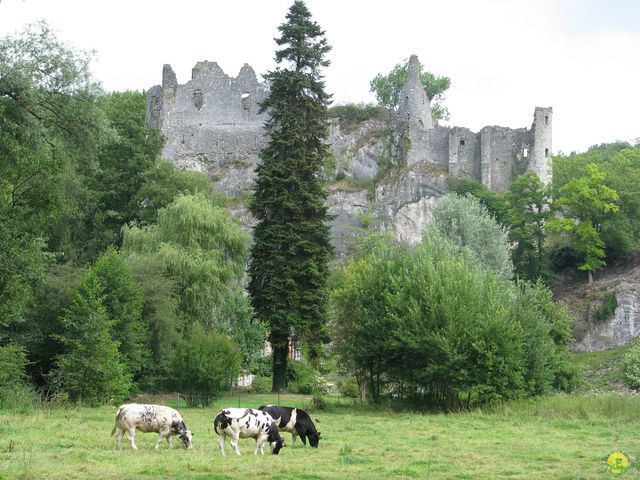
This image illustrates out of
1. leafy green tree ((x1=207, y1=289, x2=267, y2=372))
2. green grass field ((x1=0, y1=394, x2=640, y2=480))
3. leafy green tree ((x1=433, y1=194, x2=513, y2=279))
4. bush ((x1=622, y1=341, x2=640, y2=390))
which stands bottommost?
green grass field ((x1=0, y1=394, x2=640, y2=480))

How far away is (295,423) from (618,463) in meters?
6.72

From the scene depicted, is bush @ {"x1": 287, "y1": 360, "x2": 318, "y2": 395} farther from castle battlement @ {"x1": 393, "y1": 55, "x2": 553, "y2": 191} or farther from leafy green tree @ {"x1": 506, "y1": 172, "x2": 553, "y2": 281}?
castle battlement @ {"x1": 393, "y1": 55, "x2": 553, "y2": 191}

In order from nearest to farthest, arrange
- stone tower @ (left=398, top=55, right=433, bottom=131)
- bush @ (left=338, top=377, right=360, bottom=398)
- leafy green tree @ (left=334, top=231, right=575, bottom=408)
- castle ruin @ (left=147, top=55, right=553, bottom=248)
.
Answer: leafy green tree @ (left=334, top=231, right=575, bottom=408) → bush @ (left=338, top=377, right=360, bottom=398) → castle ruin @ (left=147, top=55, right=553, bottom=248) → stone tower @ (left=398, top=55, right=433, bottom=131)

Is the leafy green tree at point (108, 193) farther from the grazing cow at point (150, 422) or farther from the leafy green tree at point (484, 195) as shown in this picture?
the grazing cow at point (150, 422)

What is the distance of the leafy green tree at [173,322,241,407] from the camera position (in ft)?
106

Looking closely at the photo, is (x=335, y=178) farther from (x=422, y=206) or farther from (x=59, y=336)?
(x=59, y=336)

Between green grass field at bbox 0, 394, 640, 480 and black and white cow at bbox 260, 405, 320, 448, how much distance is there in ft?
0.93

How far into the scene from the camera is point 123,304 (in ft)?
108

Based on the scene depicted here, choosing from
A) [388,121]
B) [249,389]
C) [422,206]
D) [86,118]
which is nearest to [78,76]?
[86,118]

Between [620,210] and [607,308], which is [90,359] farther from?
[620,210]

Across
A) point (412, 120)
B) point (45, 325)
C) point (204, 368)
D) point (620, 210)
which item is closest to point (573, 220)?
point (620, 210)

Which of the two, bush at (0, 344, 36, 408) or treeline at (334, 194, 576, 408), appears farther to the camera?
treeline at (334, 194, 576, 408)

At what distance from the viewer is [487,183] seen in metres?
68.8

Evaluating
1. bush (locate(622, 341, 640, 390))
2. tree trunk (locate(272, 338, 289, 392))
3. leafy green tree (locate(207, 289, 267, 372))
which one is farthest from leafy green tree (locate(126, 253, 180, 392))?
bush (locate(622, 341, 640, 390))
